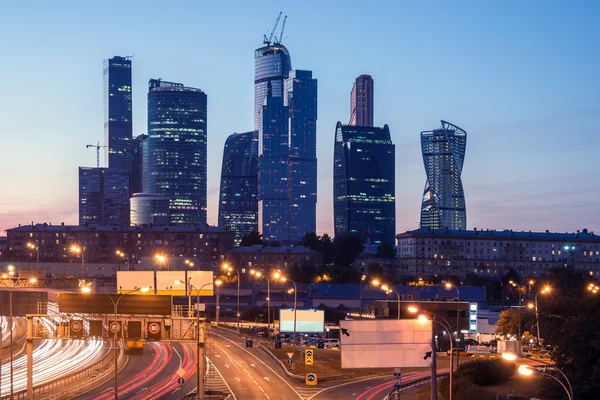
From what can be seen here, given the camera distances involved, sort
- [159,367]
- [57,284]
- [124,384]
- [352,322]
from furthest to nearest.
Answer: [57,284]
[159,367]
[124,384]
[352,322]

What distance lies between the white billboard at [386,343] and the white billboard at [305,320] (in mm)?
50586

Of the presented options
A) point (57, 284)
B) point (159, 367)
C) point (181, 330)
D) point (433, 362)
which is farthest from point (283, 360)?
point (433, 362)

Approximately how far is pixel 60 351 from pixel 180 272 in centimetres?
4135

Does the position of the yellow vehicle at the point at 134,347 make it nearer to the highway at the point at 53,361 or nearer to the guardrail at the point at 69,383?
the highway at the point at 53,361

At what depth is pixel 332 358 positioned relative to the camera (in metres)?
101

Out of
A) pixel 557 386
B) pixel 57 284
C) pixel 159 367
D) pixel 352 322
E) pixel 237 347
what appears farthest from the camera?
pixel 237 347

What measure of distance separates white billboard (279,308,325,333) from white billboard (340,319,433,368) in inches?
1992

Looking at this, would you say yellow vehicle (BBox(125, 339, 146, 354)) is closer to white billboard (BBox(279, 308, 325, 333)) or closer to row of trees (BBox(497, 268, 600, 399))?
white billboard (BBox(279, 308, 325, 333))

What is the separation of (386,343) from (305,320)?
52119 mm

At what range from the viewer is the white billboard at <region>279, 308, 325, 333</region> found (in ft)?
365

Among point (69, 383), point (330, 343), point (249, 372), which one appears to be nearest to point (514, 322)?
point (330, 343)

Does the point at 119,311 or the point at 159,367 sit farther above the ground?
the point at 119,311

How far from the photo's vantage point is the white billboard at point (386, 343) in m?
59.7

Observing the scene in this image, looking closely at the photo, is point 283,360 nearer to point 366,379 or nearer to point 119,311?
point 366,379
